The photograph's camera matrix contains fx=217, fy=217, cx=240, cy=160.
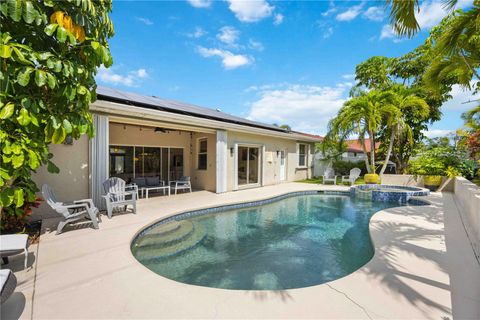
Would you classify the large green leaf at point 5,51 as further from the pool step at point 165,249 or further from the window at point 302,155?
the window at point 302,155

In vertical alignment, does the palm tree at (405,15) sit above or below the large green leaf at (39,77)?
above

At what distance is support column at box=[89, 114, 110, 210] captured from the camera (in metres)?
6.65

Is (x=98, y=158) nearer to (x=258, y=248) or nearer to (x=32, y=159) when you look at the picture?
(x=32, y=159)

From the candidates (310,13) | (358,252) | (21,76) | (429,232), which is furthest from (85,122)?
(310,13)

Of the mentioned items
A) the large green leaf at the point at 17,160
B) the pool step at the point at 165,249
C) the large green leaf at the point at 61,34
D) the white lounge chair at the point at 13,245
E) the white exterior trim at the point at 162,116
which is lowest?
the pool step at the point at 165,249

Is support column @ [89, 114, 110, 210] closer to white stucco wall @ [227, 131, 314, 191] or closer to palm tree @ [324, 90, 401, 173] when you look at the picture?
white stucco wall @ [227, 131, 314, 191]

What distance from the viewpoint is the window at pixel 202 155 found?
1163 cm

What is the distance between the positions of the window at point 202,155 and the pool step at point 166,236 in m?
5.75

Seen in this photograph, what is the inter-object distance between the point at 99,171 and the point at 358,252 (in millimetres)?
7474

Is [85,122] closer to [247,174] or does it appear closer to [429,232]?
[429,232]

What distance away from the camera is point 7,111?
9.24 ft

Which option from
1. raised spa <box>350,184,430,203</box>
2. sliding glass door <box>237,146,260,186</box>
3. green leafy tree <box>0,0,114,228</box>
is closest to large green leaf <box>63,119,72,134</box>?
green leafy tree <box>0,0,114,228</box>

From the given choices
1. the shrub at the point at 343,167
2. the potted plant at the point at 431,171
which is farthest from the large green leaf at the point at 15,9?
the shrub at the point at 343,167

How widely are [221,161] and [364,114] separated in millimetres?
8908
